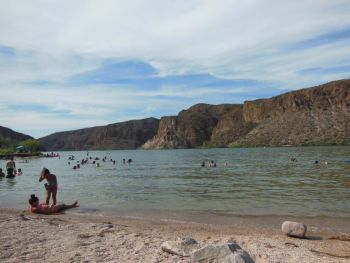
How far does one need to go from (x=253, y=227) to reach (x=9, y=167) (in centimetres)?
2847

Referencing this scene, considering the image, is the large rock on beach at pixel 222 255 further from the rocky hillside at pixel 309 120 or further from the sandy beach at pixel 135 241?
the rocky hillside at pixel 309 120

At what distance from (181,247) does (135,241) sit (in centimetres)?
187

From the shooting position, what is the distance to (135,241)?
33.0 ft

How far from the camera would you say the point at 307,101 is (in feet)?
593

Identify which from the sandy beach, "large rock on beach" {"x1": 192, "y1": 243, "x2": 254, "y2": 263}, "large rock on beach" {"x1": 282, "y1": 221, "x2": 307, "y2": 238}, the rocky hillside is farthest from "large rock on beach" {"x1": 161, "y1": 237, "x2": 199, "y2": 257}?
the rocky hillside

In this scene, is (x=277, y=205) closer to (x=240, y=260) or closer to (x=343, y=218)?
(x=343, y=218)

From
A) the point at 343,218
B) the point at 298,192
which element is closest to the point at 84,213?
the point at 343,218

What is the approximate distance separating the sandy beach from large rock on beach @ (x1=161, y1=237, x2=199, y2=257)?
13cm

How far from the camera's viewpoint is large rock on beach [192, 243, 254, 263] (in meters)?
7.28

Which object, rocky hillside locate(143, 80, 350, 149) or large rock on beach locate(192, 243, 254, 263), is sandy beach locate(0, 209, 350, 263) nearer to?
large rock on beach locate(192, 243, 254, 263)

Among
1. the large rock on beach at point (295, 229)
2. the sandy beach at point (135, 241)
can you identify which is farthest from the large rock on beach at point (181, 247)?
the large rock on beach at point (295, 229)

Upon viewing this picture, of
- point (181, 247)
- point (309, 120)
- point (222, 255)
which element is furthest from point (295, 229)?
point (309, 120)

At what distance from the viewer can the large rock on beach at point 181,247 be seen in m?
8.43

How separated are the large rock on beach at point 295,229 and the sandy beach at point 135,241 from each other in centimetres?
20
